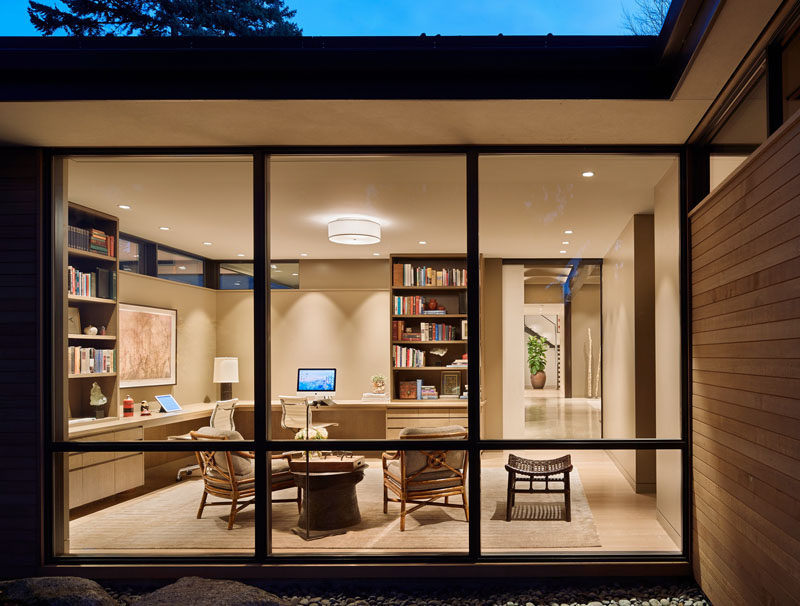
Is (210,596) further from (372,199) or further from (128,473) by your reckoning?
(372,199)

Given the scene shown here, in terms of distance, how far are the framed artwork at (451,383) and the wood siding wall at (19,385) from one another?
2.54m

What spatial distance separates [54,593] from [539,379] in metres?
2.99

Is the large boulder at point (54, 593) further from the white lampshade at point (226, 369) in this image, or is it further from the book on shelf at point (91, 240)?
the book on shelf at point (91, 240)

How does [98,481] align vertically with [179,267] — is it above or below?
below

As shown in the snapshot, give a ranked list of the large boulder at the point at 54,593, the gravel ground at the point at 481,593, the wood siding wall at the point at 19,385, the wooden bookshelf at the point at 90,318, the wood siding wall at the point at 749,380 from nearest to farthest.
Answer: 1. the wood siding wall at the point at 749,380
2. the large boulder at the point at 54,593
3. the gravel ground at the point at 481,593
4. the wood siding wall at the point at 19,385
5. the wooden bookshelf at the point at 90,318

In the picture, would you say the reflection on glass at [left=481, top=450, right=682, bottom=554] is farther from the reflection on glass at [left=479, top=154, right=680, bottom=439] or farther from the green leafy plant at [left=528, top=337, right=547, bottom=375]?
the green leafy plant at [left=528, top=337, right=547, bottom=375]

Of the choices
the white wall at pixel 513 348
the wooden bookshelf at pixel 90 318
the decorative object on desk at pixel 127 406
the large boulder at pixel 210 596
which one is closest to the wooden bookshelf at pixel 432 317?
the white wall at pixel 513 348

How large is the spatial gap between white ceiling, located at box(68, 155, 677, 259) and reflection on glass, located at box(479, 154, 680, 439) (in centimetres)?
1

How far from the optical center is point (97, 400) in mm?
3859

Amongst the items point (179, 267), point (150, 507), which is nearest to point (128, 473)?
point (150, 507)

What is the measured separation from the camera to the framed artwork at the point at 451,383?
3873mm

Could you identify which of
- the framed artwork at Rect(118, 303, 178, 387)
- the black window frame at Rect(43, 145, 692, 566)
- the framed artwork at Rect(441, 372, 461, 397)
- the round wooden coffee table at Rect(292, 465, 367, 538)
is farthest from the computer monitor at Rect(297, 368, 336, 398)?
the framed artwork at Rect(118, 303, 178, 387)

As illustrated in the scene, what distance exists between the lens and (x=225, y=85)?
10.4 ft

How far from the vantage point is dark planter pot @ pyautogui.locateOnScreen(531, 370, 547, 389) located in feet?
12.8
